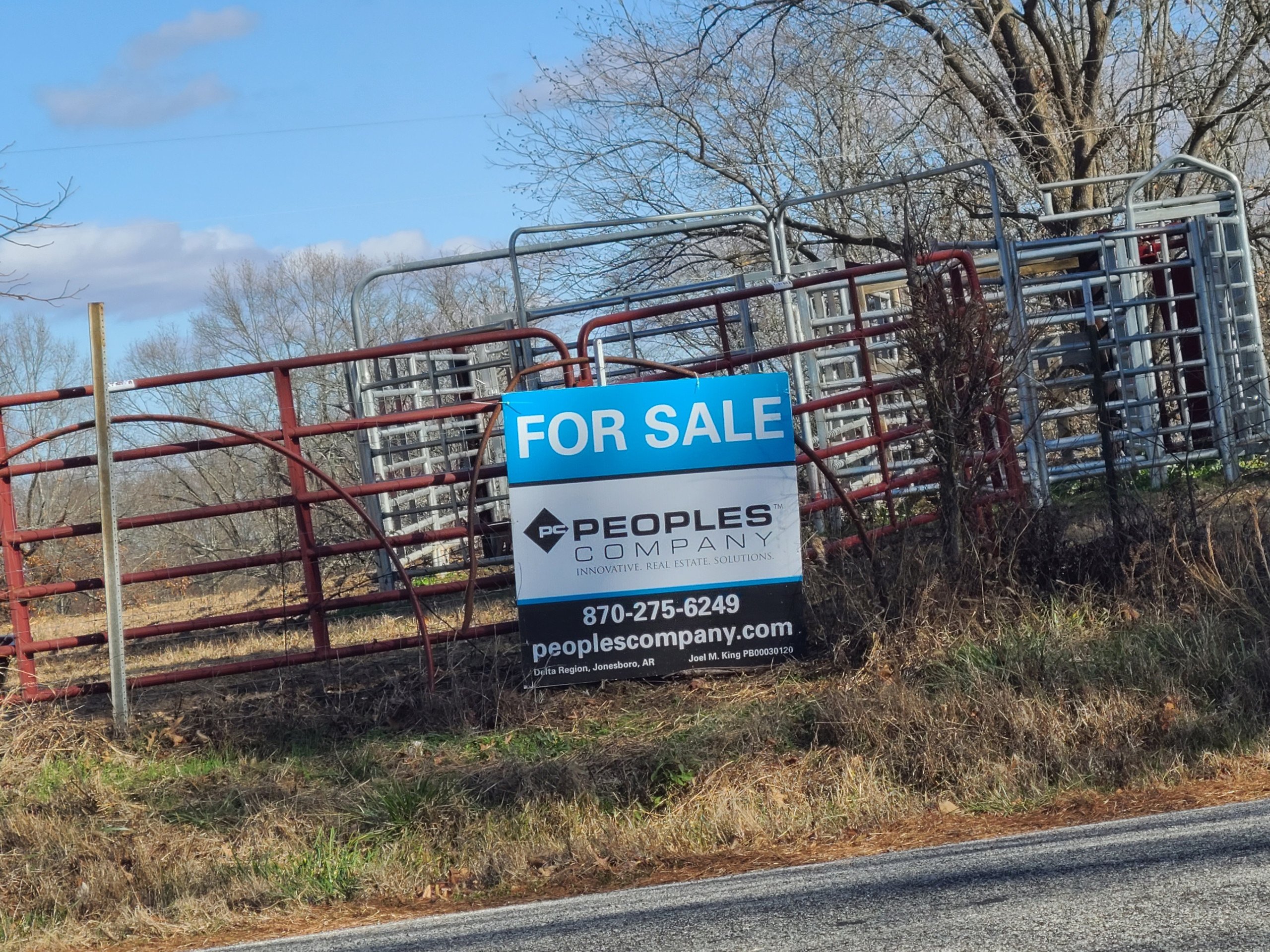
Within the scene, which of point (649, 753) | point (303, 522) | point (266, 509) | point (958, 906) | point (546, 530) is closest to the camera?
point (958, 906)

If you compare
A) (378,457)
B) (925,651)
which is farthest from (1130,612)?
(378,457)

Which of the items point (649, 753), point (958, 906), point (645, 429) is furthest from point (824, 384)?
point (958, 906)

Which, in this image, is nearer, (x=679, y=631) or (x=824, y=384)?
(x=679, y=631)

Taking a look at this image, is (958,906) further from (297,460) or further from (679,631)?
(297,460)

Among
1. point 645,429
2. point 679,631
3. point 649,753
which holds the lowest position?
point 649,753

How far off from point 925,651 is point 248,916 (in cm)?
388

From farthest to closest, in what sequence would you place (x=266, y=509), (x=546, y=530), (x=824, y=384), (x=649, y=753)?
(x=824, y=384) → (x=266, y=509) → (x=546, y=530) → (x=649, y=753)

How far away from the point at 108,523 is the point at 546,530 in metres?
2.62

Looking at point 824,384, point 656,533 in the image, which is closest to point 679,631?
point 656,533

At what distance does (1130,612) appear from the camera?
7.43 meters

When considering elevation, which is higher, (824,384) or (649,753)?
(824,384)

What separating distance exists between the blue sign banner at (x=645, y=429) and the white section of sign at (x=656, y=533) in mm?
79

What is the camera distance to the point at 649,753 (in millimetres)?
6652

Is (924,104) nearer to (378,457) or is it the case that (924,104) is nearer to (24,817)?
(378,457)
